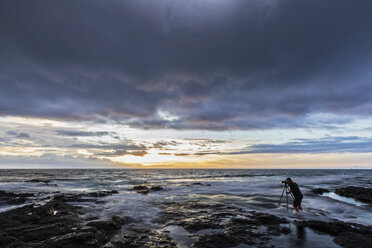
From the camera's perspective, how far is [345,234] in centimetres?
920

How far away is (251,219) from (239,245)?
4.47 meters

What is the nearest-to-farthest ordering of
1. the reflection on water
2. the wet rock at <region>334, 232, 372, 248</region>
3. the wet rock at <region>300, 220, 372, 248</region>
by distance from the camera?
the wet rock at <region>334, 232, 372, 248</region>, the wet rock at <region>300, 220, 372, 248</region>, the reflection on water

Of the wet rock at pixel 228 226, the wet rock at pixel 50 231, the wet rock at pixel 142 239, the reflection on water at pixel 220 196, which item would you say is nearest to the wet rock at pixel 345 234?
the wet rock at pixel 228 226

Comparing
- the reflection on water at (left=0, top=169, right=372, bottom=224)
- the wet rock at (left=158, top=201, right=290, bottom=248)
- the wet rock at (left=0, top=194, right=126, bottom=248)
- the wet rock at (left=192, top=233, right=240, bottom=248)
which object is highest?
the wet rock at (left=0, top=194, right=126, bottom=248)

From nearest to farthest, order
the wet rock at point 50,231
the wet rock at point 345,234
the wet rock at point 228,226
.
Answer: the wet rock at point 50,231
the wet rock at point 345,234
the wet rock at point 228,226

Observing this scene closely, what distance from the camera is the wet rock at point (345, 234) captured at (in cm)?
828

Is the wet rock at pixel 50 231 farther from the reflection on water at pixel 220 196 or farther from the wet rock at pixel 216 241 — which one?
the wet rock at pixel 216 241

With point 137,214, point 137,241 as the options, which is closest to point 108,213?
point 137,214

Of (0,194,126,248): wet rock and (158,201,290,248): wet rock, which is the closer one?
(0,194,126,248): wet rock

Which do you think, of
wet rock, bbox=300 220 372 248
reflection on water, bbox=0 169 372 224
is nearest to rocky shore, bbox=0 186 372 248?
wet rock, bbox=300 220 372 248

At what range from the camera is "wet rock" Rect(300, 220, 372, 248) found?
828 centimetres

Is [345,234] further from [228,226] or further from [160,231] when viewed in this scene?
[160,231]

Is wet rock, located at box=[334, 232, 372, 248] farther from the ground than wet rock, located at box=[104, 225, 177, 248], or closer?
farther from the ground

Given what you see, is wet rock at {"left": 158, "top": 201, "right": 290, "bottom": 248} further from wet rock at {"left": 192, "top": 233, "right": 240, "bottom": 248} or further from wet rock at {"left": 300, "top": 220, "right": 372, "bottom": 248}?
wet rock at {"left": 300, "top": 220, "right": 372, "bottom": 248}
